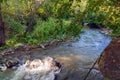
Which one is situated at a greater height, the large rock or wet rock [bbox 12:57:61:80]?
the large rock

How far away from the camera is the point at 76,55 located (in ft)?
46.4

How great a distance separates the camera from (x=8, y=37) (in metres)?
18.1

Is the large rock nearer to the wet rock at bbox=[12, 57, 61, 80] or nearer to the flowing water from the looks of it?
the flowing water

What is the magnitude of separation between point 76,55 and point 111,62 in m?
7.09

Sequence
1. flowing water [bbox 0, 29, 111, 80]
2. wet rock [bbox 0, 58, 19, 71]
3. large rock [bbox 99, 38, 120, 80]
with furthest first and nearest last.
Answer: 1. wet rock [bbox 0, 58, 19, 71]
2. flowing water [bbox 0, 29, 111, 80]
3. large rock [bbox 99, 38, 120, 80]

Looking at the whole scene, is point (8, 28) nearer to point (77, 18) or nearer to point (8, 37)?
point (8, 37)

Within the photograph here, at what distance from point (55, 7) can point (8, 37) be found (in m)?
13.0

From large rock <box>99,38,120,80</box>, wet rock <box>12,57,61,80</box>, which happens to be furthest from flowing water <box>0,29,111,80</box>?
large rock <box>99,38,120,80</box>

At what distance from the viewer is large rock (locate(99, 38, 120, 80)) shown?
270 inches

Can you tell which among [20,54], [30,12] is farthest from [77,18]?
[30,12]

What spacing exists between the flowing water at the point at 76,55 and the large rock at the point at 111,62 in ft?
1.61

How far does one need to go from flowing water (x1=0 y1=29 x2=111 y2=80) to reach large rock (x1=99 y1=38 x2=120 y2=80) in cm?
49

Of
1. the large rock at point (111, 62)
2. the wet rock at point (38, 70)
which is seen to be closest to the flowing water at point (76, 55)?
the wet rock at point (38, 70)

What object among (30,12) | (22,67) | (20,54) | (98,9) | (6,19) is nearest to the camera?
(98,9)
